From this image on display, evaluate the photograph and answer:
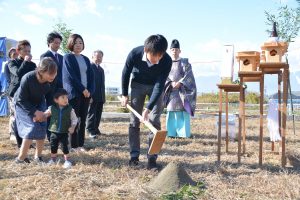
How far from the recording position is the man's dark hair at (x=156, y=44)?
407 cm

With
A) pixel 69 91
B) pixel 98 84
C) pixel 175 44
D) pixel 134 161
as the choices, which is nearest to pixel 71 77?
pixel 69 91

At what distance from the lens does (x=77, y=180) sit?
3.81 m

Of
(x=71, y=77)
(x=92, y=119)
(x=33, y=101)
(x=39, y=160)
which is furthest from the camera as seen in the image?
(x=92, y=119)

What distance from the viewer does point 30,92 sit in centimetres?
461

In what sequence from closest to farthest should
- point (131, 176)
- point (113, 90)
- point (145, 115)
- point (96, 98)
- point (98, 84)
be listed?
point (131, 176)
point (145, 115)
point (96, 98)
point (98, 84)
point (113, 90)

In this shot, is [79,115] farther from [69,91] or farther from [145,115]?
[145,115]

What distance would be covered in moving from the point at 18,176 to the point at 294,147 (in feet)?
14.7

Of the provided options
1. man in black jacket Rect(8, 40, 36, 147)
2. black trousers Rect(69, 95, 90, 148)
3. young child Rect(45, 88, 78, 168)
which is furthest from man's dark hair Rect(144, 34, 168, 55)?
man in black jacket Rect(8, 40, 36, 147)

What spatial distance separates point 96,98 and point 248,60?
3777mm

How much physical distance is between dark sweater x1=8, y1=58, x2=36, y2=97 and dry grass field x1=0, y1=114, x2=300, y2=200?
95cm

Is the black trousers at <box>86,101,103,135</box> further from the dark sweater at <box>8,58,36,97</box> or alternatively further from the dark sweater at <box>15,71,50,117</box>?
the dark sweater at <box>15,71,50,117</box>

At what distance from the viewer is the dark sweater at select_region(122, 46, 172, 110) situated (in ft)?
14.6

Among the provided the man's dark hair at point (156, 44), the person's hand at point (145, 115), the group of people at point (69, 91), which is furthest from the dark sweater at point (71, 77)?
the man's dark hair at point (156, 44)

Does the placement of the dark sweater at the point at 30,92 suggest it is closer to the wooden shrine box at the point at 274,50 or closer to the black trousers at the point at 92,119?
the wooden shrine box at the point at 274,50
